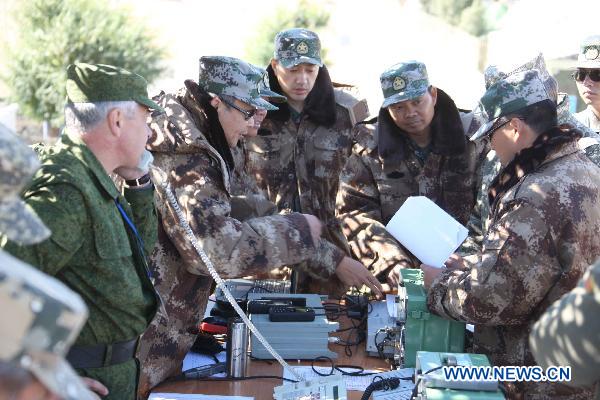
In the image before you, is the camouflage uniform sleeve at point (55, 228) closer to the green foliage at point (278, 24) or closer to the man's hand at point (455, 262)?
the man's hand at point (455, 262)

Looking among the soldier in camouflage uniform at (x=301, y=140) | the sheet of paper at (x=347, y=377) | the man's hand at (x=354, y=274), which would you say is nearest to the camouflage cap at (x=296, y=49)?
the soldier in camouflage uniform at (x=301, y=140)

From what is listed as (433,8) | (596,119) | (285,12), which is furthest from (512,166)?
(433,8)

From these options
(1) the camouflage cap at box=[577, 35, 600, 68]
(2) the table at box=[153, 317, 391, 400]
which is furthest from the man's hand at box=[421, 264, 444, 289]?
(1) the camouflage cap at box=[577, 35, 600, 68]

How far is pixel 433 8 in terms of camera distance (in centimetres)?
4838

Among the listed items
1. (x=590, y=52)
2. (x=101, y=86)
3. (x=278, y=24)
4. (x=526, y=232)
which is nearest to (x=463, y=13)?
(x=278, y=24)

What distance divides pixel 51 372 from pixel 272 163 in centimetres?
410

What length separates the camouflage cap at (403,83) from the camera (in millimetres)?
4934

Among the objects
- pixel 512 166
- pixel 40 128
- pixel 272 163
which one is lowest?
pixel 40 128

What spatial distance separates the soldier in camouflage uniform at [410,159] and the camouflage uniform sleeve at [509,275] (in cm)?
157

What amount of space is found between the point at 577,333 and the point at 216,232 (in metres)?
1.97

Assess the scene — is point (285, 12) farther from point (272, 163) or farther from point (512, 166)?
point (512, 166)

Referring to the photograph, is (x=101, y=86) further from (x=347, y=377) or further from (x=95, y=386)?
(x=347, y=377)

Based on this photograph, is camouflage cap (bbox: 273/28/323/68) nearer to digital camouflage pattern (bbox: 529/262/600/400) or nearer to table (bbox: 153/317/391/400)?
table (bbox: 153/317/391/400)

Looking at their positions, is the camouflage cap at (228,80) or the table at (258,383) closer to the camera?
the table at (258,383)
